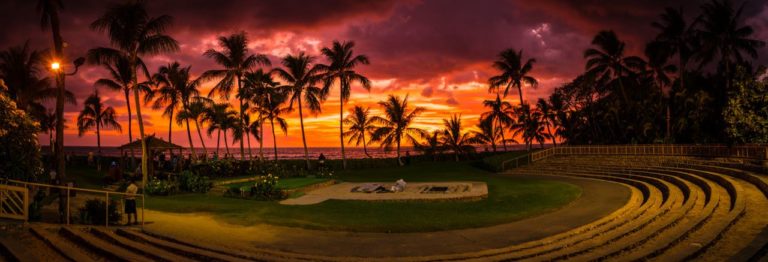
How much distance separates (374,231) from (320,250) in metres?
2.98

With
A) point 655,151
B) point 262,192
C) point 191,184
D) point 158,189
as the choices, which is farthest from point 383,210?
point 655,151

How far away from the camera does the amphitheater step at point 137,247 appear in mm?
8891

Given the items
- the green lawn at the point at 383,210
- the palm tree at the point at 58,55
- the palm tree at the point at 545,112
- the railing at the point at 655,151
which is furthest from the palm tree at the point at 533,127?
the palm tree at the point at 58,55

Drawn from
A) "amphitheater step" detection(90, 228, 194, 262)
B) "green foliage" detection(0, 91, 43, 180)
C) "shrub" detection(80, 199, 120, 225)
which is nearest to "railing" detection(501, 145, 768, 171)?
"amphitheater step" detection(90, 228, 194, 262)

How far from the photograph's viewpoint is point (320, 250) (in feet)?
34.9

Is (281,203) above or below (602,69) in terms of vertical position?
below

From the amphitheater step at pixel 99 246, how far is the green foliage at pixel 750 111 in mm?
28011

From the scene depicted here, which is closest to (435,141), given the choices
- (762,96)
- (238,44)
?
(238,44)

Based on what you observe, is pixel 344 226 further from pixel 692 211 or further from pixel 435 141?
pixel 435 141

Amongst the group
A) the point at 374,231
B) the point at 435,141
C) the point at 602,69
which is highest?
the point at 602,69

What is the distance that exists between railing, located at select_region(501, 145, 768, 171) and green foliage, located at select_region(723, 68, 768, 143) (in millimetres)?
1563

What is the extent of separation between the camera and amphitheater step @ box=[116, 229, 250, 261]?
354 inches

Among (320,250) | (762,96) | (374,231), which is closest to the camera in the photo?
→ (320,250)

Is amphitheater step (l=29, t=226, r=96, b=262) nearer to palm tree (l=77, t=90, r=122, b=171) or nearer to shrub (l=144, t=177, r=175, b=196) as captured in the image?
shrub (l=144, t=177, r=175, b=196)
